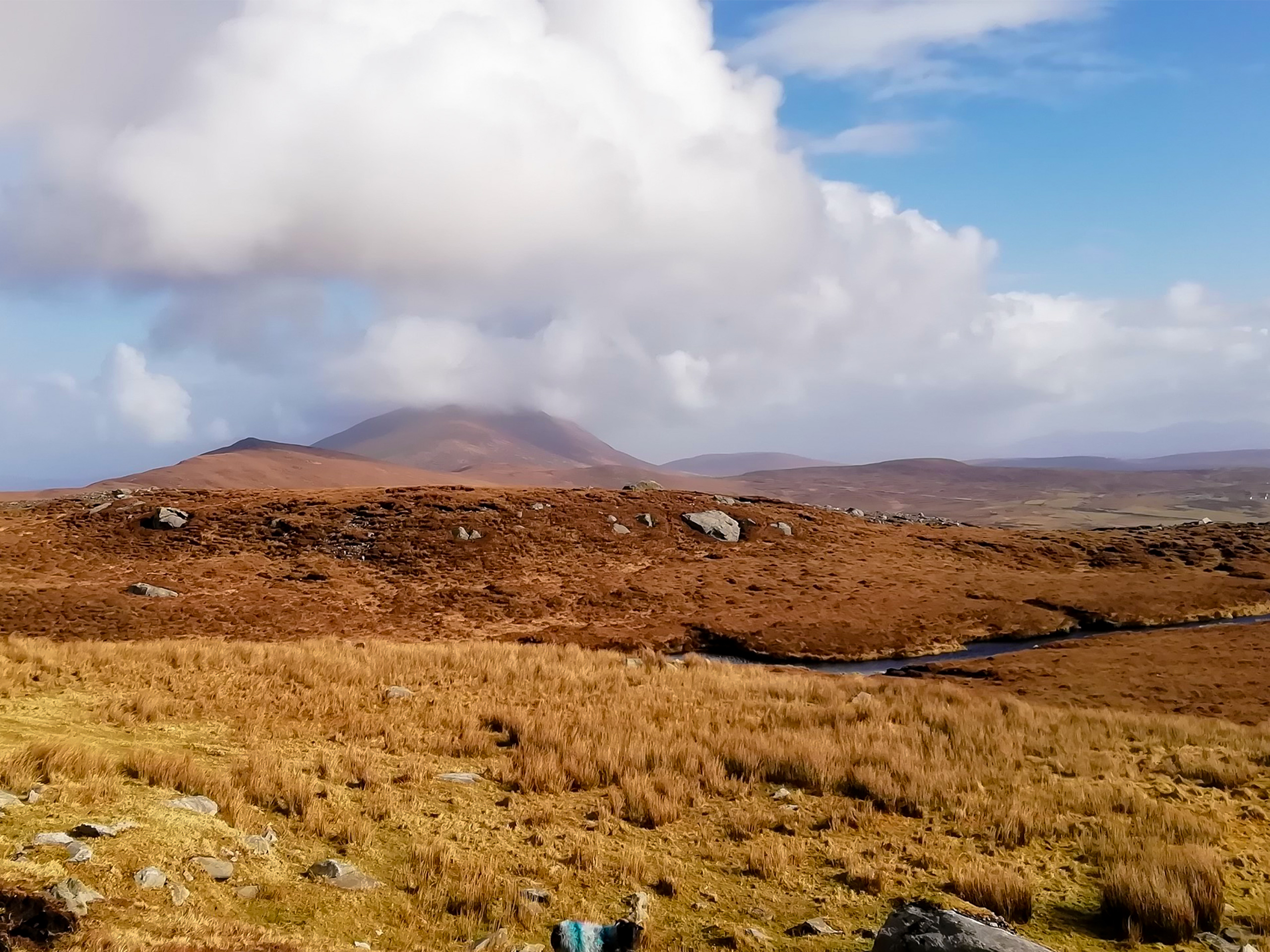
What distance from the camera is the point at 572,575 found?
4647 cm

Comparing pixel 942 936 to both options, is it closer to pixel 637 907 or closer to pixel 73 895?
pixel 637 907

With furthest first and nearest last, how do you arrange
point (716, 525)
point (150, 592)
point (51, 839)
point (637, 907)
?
point (716, 525) → point (150, 592) → point (637, 907) → point (51, 839)

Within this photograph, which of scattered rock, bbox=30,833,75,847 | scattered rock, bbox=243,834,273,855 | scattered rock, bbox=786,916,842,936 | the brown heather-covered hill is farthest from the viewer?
the brown heather-covered hill

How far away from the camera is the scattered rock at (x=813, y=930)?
322 inches

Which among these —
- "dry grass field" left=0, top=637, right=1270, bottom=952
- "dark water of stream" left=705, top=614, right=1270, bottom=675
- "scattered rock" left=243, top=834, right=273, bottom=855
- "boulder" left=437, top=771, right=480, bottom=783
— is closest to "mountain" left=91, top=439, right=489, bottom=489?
"dark water of stream" left=705, top=614, right=1270, bottom=675

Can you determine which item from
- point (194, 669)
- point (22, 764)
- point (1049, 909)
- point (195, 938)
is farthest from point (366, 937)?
point (194, 669)

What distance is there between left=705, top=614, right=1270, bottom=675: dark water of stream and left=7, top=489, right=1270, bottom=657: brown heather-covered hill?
2.25ft

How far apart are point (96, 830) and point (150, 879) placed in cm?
131

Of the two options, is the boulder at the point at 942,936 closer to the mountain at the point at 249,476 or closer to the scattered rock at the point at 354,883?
the scattered rock at the point at 354,883

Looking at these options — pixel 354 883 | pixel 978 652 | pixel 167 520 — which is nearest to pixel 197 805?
pixel 354 883

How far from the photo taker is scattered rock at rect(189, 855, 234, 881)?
805cm

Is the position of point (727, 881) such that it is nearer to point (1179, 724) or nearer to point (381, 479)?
point (1179, 724)

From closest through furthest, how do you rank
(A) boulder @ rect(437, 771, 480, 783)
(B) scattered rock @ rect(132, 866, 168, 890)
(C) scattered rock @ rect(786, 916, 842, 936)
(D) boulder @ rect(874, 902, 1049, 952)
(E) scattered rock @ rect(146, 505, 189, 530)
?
(D) boulder @ rect(874, 902, 1049, 952) → (B) scattered rock @ rect(132, 866, 168, 890) → (C) scattered rock @ rect(786, 916, 842, 936) → (A) boulder @ rect(437, 771, 480, 783) → (E) scattered rock @ rect(146, 505, 189, 530)

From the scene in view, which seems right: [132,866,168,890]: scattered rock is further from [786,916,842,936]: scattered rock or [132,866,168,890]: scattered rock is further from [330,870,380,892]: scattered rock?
[786,916,842,936]: scattered rock
